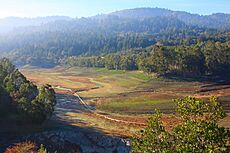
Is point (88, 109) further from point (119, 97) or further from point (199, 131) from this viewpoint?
point (199, 131)

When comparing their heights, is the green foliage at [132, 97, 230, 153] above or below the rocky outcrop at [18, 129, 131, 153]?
above

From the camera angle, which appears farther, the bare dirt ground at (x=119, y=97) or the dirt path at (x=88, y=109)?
the dirt path at (x=88, y=109)

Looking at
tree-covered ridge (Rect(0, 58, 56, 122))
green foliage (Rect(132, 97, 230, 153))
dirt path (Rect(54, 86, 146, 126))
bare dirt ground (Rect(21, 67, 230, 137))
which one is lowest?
dirt path (Rect(54, 86, 146, 126))

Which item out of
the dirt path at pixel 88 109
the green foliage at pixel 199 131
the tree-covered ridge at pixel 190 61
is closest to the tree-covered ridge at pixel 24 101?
the dirt path at pixel 88 109

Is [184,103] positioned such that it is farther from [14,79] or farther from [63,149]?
[14,79]

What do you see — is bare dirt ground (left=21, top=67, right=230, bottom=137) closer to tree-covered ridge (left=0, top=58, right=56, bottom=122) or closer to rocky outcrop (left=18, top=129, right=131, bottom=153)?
rocky outcrop (left=18, top=129, right=131, bottom=153)

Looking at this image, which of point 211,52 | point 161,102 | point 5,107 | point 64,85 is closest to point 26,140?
point 5,107

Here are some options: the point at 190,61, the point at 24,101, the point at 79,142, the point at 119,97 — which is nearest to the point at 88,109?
the point at 119,97

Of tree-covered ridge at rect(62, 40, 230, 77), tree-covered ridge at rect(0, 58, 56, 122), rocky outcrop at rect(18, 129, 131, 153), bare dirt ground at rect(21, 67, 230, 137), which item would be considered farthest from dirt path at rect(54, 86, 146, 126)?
tree-covered ridge at rect(62, 40, 230, 77)

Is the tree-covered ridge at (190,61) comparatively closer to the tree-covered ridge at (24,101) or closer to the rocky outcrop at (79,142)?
the tree-covered ridge at (24,101)

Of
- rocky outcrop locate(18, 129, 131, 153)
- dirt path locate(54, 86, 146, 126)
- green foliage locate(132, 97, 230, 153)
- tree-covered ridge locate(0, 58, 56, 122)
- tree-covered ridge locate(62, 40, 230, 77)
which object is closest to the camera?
green foliage locate(132, 97, 230, 153)

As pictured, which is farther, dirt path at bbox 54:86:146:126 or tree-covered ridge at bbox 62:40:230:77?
tree-covered ridge at bbox 62:40:230:77

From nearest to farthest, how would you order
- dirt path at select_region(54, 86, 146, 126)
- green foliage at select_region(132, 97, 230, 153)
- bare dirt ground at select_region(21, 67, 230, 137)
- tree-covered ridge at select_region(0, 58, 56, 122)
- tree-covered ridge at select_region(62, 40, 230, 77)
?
green foliage at select_region(132, 97, 230, 153) < tree-covered ridge at select_region(0, 58, 56, 122) < bare dirt ground at select_region(21, 67, 230, 137) < dirt path at select_region(54, 86, 146, 126) < tree-covered ridge at select_region(62, 40, 230, 77)

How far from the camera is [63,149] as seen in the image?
4681cm
